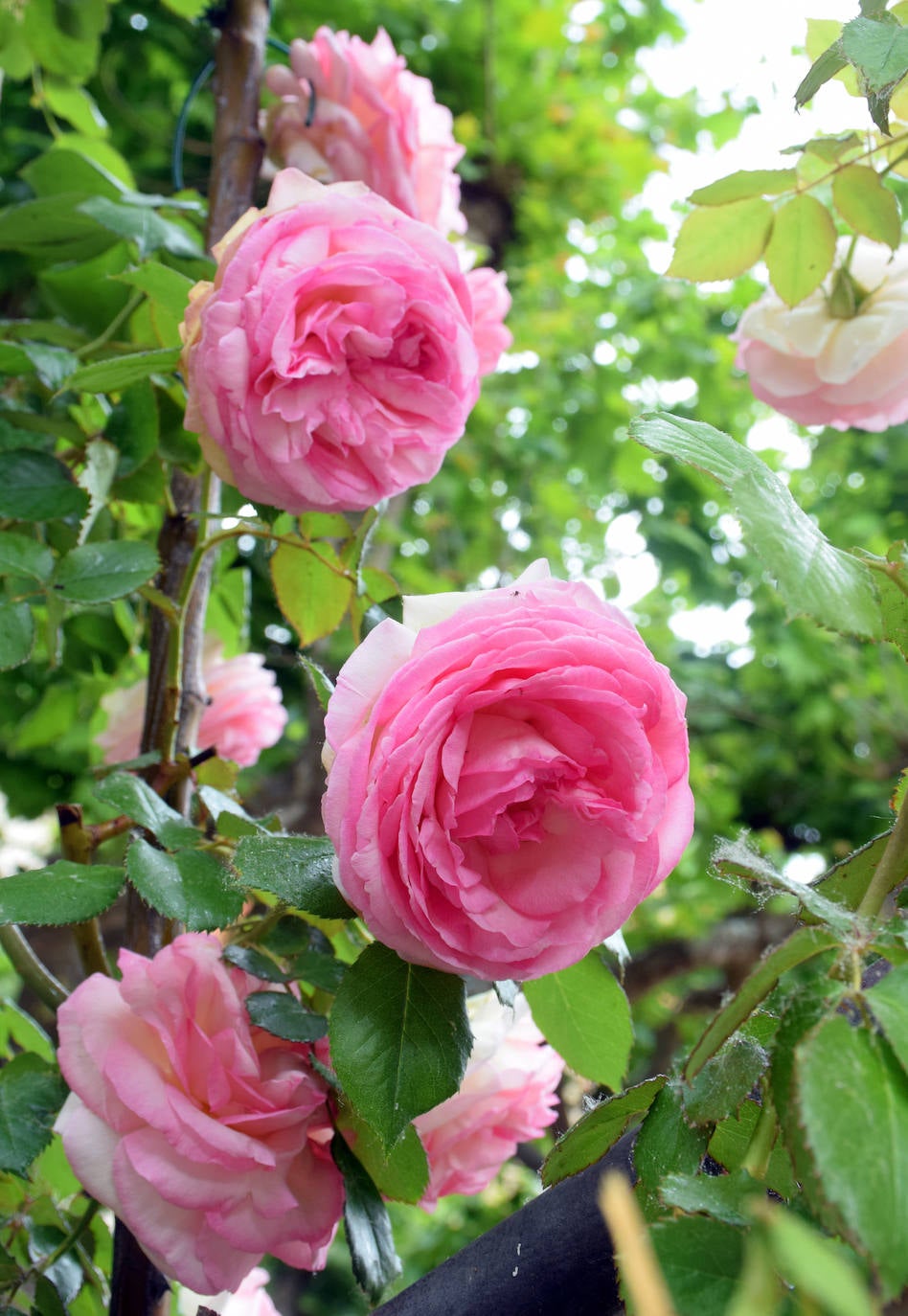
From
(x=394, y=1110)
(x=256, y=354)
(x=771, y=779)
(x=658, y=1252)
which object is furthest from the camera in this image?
(x=771, y=779)

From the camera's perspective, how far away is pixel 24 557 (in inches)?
20.6

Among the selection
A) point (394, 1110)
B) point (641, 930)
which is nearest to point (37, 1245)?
point (394, 1110)

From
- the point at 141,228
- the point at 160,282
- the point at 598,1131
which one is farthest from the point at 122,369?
the point at 598,1131

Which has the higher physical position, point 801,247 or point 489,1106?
point 801,247

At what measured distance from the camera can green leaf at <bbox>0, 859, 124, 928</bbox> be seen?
1.25 ft

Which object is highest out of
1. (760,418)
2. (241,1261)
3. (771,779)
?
(241,1261)

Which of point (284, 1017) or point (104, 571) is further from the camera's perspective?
point (104, 571)

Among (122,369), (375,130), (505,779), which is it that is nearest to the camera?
(505,779)

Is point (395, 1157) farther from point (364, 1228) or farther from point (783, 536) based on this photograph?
point (783, 536)

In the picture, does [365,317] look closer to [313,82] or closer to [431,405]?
[431,405]

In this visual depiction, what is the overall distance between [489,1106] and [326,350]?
32 cm

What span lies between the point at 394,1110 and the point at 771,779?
15.6 feet

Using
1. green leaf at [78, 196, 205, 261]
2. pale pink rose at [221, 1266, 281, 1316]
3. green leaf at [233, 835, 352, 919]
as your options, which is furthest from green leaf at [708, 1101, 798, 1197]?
green leaf at [78, 196, 205, 261]

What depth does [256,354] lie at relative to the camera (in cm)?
43
